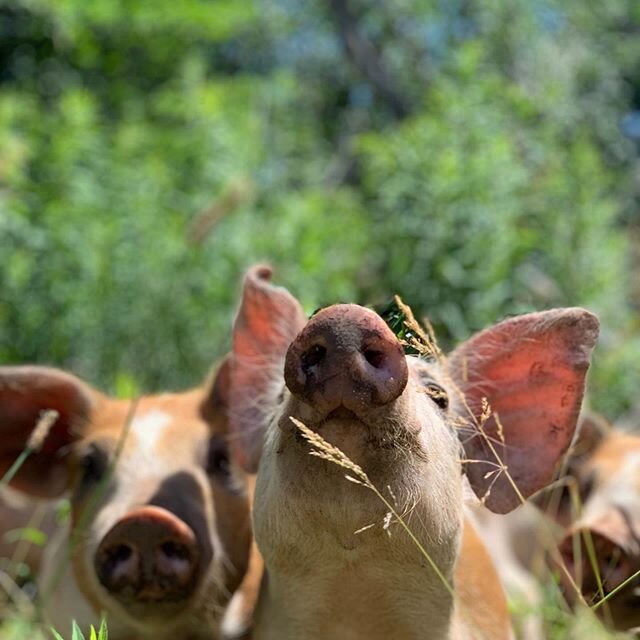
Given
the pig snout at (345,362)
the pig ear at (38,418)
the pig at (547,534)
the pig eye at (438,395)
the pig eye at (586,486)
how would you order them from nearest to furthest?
the pig snout at (345,362) < the pig eye at (438,395) < the pig at (547,534) < the pig ear at (38,418) < the pig eye at (586,486)

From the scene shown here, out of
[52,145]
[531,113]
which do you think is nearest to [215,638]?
[52,145]

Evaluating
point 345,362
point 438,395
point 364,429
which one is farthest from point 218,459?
point 345,362

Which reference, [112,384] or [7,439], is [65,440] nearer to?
[7,439]

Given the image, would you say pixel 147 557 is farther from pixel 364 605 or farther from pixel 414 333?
pixel 414 333

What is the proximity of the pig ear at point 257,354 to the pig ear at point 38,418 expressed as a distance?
2.39ft

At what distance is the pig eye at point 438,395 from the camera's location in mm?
2641

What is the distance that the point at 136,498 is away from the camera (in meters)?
3.30

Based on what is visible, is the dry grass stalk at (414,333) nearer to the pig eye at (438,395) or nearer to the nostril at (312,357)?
the pig eye at (438,395)

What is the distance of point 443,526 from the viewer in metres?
2.47

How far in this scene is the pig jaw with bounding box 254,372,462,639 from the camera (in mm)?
2223

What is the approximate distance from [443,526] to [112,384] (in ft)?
12.7

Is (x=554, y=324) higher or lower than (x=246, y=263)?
higher

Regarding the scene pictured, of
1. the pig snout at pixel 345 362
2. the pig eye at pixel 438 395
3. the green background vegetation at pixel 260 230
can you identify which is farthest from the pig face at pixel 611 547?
the green background vegetation at pixel 260 230

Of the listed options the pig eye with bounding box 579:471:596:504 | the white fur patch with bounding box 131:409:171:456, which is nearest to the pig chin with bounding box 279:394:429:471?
the white fur patch with bounding box 131:409:171:456
